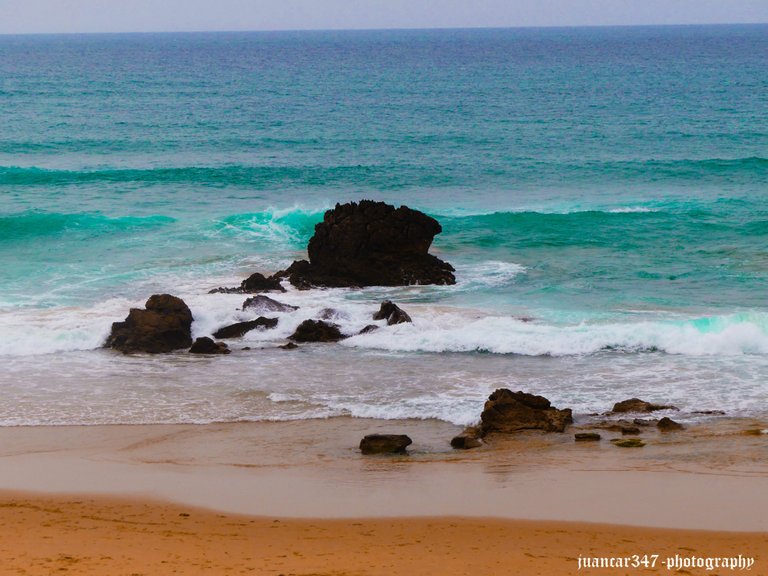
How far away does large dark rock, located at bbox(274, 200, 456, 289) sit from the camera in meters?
24.6

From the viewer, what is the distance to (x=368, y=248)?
2486cm

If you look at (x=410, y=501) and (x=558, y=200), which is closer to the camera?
(x=410, y=501)

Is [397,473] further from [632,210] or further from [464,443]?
[632,210]

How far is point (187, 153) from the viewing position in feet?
153

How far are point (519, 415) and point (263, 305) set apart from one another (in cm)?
804

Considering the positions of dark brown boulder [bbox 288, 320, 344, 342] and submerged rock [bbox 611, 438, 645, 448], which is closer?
submerged rock [bbox 611, 438, 645, 448]

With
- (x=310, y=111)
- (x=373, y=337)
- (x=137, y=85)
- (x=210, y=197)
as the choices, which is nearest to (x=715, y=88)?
(x=310, y=111)

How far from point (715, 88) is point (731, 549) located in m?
72.7

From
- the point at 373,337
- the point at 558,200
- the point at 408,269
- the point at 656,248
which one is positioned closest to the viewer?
the point at 373,337

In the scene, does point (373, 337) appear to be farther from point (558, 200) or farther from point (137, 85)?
point (137, 85)

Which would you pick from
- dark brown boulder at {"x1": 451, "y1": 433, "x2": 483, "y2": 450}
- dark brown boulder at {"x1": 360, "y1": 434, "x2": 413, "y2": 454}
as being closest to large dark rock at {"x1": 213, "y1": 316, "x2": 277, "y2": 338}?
dark brown boulder at {"x1": 360, "y1": 434, "x2": 413, "y2": 454}

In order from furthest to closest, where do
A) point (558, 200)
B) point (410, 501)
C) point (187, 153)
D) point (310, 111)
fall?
point (310, 111) → point (187, 153) → point (558, 200) → point (410, 501)

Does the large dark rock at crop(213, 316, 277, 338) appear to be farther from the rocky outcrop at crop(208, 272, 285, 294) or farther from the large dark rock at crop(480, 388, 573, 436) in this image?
the large dark rock at crop(480, 388, 573, 436)

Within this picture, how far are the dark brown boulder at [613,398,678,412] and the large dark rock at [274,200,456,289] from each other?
9.74m
